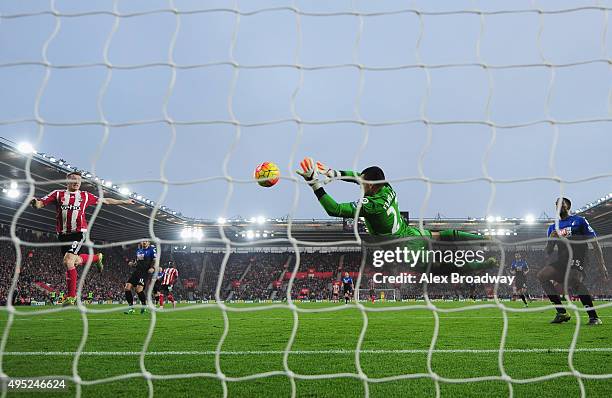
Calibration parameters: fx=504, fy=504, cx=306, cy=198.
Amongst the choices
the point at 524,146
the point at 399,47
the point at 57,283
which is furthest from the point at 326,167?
the point at 57,283

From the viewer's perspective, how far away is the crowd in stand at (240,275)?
2784 cm

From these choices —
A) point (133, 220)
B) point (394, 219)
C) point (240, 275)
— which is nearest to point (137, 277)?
point (394, 219)

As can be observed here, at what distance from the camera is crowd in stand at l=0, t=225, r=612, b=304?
1096 inches

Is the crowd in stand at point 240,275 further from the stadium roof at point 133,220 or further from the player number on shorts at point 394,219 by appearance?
the player number on shorts at point 394,219

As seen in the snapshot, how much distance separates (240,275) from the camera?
39.6 metres

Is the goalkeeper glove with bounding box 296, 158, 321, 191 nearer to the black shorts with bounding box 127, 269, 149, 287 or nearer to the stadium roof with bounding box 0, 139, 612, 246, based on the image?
the stadium roof with bounding box 0, 139, 612, 246

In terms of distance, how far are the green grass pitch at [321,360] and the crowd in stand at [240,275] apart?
21.0 metres

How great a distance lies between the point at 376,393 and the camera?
10.7 ft

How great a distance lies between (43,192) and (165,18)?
20538mm

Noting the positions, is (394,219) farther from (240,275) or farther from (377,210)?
(240,275)

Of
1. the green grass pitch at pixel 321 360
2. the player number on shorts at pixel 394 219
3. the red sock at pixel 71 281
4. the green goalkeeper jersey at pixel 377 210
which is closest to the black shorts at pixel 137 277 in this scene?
the green grass pitch at pixel 321 360

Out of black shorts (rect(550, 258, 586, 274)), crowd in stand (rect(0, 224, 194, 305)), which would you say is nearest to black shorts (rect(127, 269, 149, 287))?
black shorts (rect(550, 258, 586, 274))

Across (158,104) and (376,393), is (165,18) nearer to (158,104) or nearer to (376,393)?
(158,104)

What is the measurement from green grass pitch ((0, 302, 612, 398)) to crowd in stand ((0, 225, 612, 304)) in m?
21.0
